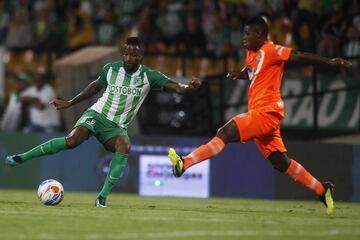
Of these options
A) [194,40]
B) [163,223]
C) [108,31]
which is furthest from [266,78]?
[108,31]

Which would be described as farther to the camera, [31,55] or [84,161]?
[31,55]

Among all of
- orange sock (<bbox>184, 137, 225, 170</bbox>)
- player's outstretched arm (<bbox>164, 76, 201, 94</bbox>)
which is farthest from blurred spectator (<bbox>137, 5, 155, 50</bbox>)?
orange sock (<bbox>184, 137, 225, 170</bbox>)

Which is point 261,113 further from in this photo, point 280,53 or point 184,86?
point 184,86

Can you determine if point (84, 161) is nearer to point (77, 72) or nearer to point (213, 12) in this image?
point (77, 72)

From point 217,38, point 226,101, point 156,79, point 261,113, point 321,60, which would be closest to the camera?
point 321,60

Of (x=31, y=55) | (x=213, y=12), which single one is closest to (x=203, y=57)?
(x=213, y=12)

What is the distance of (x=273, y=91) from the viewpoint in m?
11.8

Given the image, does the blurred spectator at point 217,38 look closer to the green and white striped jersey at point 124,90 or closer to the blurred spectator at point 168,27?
the blurred spectator at point 168,27

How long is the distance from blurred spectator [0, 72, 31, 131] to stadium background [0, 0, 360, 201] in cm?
20

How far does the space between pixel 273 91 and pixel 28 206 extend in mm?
3442

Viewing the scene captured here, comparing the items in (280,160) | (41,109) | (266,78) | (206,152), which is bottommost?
(41,109)

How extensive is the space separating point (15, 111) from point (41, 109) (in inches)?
32.8

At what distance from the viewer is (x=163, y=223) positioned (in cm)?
975

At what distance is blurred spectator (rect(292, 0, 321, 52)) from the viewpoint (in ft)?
60.6
